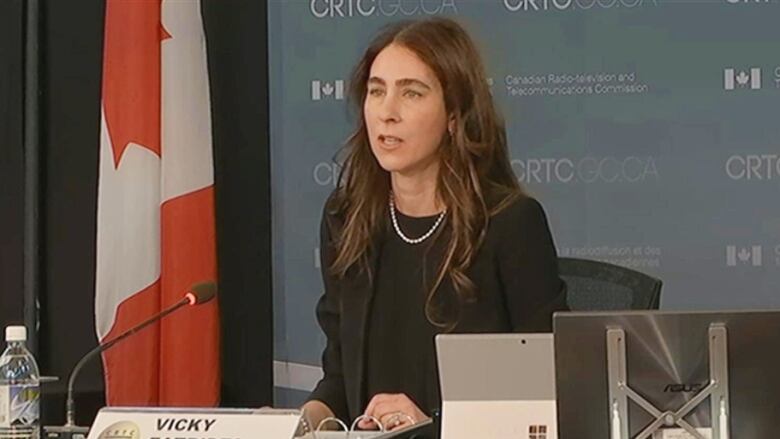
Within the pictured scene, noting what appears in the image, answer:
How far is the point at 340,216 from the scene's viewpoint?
10.2ft

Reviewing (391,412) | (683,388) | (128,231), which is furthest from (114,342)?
(128,231)

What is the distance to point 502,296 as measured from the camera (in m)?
2.95

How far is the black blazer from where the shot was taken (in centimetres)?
292

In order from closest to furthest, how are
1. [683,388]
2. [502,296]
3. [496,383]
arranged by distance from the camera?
[683,388] < [496,383] < [502,296]

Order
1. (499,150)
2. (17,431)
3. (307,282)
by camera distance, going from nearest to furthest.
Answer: (17,431)
(499,150)
(307,282)

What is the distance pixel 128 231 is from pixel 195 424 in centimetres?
176

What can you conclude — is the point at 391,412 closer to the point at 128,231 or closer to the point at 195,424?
the point at 195,424

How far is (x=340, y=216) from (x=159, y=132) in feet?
3.42

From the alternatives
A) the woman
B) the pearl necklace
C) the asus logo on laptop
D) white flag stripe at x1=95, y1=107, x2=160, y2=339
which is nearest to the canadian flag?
white flag stripe at x1=95, y1=107, x2=160, y2=339

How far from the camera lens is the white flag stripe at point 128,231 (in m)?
3.89

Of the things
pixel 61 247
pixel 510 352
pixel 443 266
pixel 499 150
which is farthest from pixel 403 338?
pixel 61 247

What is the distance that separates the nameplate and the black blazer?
700mm

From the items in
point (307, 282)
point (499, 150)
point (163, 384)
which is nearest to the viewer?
point (499, 150)

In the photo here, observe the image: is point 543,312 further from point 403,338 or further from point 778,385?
point 778,385
